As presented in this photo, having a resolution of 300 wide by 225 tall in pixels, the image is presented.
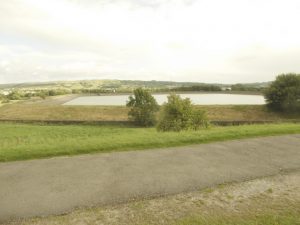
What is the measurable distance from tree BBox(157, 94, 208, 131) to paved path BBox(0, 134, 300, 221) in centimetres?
1581

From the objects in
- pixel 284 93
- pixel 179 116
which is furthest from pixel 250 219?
pixel 284 93

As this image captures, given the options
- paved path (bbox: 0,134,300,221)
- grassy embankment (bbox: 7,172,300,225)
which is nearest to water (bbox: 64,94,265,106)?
paved path (bbox: 0,134,300,221)

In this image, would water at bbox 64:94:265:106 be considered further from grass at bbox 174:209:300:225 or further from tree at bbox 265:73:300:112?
grass at bbox 174:209:300:225

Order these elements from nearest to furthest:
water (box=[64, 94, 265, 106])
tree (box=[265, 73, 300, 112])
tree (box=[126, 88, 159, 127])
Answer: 1. tree (box=[126, 88, 159, 127])
2. tree (box=[265, 73, 300, 112])
3. water (box=[64, 94, 265, 106])

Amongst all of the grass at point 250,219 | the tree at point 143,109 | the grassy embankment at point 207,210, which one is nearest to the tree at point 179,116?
the grassy embankment at point 207,210

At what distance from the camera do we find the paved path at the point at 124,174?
224 inches

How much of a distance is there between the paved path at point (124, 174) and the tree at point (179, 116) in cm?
1581

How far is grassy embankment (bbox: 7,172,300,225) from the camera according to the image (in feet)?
15.7

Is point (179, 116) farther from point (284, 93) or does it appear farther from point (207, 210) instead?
point (284, 93)

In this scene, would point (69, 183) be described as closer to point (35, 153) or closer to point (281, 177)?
point (35, 153)

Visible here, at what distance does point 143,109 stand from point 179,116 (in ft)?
84.8

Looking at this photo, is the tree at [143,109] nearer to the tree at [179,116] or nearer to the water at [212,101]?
the tree at [179,116]

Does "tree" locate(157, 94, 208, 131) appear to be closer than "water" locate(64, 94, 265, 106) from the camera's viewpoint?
Yes

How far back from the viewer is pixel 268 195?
582cm
